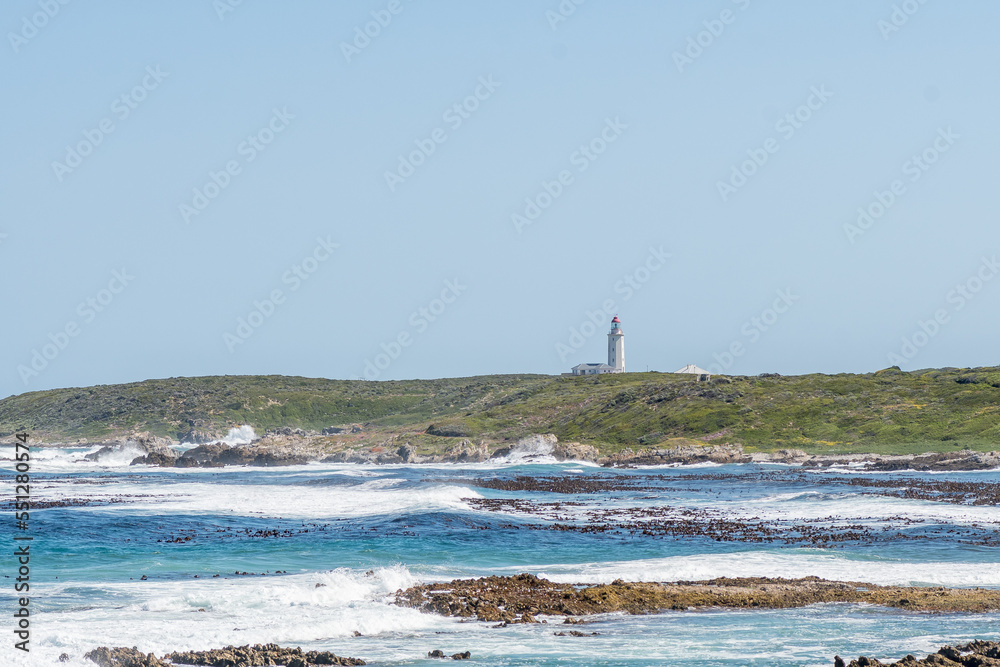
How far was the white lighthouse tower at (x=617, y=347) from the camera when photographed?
17025cm

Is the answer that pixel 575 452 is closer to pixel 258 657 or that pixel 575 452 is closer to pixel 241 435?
pixel 241 435

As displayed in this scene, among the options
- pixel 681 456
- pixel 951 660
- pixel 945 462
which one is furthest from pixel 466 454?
pixel 951 660

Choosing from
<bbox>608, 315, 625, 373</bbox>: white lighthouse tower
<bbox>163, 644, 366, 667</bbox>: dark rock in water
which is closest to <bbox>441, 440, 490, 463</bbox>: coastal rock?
<bbox>608, 315, 625, 373</bbox>: white lighthouse tower

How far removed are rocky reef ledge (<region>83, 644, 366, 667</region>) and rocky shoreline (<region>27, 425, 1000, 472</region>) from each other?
203 feet

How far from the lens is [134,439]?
375ft

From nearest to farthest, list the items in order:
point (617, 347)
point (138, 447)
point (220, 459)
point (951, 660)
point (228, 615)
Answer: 1. point (951, 660)
2. point (228, 615)
3. point (220, 459)
4. point (138, 447)
5. point (617, 347)

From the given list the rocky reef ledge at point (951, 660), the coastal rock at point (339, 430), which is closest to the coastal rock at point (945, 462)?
the rocky reef ledge at point (951, 660)

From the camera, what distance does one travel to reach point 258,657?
15445 millimetres

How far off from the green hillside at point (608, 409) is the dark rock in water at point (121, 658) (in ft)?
242

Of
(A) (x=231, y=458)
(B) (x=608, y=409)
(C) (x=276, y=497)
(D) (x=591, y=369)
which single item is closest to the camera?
(C) (x=276, y=497)

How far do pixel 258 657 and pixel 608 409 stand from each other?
106681 mm

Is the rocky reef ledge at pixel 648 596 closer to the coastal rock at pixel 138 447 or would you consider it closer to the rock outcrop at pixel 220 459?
the rock outcrop at pixel 220 459

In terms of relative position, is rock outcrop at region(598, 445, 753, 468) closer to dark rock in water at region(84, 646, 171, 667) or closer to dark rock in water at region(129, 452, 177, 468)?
dark rock in water at region(129, 452, 177, 468)

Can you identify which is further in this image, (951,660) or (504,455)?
(504,455)
